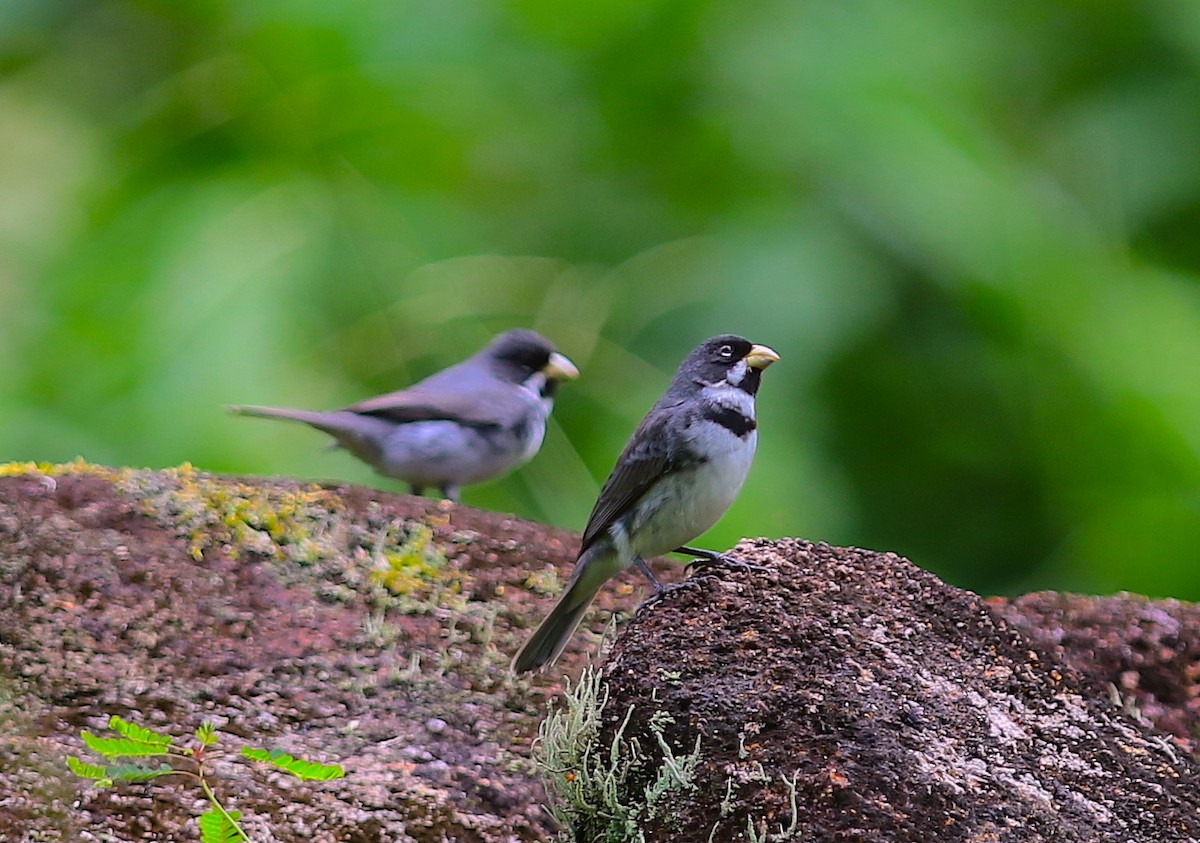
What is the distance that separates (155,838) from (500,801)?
711 mm

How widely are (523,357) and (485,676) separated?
2.67 metres

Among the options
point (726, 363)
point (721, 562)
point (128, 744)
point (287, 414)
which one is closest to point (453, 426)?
point (287, 414)

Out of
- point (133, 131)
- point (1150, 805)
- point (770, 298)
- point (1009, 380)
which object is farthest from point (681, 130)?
point (1150, 805)

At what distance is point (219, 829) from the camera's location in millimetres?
2645

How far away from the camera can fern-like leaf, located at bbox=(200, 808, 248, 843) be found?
2.62 meters

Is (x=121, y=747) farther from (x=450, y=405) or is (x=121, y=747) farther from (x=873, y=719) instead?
(x=450, y=405)

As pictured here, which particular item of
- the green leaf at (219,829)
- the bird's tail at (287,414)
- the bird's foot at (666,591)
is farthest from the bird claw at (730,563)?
the bird's tail at (287,414)

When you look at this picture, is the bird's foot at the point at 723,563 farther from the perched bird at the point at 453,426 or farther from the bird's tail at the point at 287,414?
the perched bird at the point at 453,426

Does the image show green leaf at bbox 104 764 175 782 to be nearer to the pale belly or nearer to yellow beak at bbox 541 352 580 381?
the pale belly

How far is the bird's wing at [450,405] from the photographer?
5.78 metres

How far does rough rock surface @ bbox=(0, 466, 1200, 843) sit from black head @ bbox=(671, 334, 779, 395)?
0.61 meters

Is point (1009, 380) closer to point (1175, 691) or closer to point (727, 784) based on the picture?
point (1175, 691)

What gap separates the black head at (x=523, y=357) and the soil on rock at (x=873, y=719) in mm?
2505

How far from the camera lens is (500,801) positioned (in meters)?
3.27
